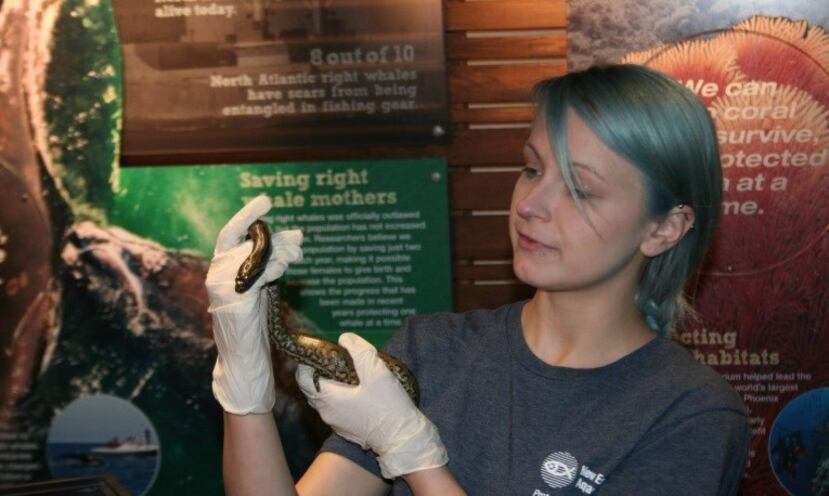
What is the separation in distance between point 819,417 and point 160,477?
83.2 inches

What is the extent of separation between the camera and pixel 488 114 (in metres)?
3.28

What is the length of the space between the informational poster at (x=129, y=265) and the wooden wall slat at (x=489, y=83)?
0.23m

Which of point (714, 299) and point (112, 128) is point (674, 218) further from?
point (112, 128)

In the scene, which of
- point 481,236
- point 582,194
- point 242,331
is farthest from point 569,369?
point 481,236

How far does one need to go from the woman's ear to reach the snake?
474 mm

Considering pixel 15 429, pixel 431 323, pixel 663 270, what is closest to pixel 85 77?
pixel 15 429

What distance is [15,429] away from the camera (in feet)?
11.6

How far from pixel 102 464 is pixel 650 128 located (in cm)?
250

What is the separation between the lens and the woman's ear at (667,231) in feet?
6.02

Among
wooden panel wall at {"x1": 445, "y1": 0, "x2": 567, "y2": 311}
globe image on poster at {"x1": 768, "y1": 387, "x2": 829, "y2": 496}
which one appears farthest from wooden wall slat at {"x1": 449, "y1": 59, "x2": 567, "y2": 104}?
globe image on poster at {"x1": 768, "y1": 387, "x2": 829, "y2": 496}

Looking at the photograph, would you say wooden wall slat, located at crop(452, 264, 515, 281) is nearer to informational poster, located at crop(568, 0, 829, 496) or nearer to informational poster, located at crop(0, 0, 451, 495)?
informational poster, located at crop(0, 0, 451, 495)

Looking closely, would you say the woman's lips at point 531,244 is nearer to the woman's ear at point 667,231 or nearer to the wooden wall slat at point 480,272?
the woman's ear at point 667,231

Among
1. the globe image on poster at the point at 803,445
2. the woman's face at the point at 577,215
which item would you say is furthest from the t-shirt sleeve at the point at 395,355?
the globe image on poster at the point at 803,445

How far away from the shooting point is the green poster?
3295 millimetres
